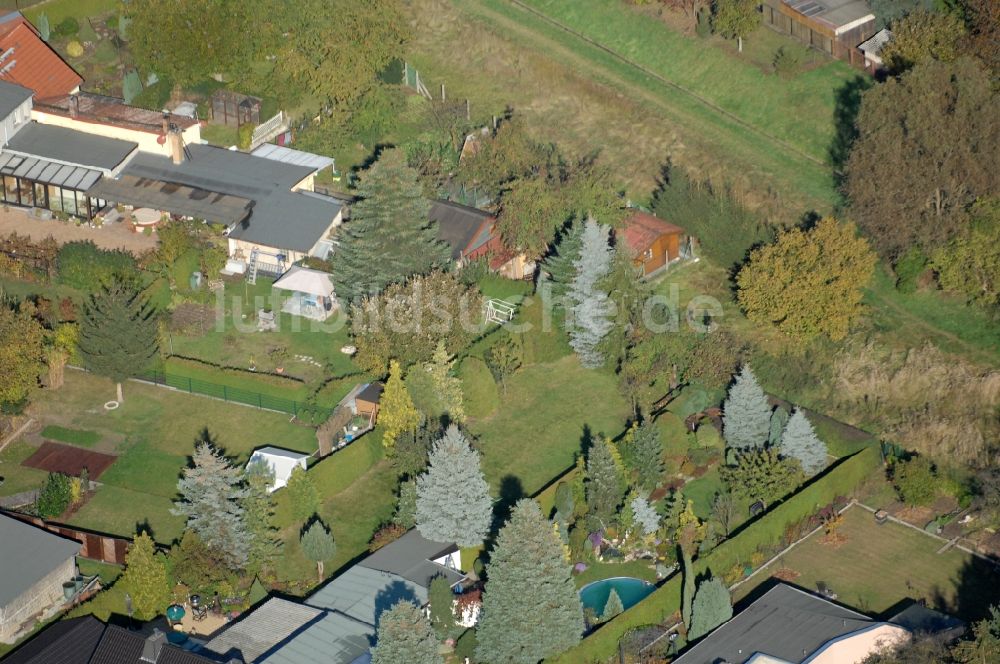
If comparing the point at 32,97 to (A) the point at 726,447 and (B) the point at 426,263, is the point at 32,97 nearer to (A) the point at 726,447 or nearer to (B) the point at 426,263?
(B) the point at 426,263

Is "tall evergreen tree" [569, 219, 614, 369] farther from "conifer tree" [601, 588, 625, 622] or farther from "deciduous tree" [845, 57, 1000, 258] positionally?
"conifer tree" [601, 588, 625, 622]

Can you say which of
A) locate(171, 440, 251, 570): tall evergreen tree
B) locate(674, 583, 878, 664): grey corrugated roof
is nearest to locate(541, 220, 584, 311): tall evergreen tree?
locate(674, 583, 878, 664): grey corrugated roof

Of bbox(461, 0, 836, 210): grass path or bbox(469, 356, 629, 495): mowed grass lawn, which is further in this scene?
bbox(461, 0, 836, 210): grass path

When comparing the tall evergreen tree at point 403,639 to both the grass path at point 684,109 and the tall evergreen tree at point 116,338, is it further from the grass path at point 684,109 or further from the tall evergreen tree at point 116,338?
the grass path at point 684,109

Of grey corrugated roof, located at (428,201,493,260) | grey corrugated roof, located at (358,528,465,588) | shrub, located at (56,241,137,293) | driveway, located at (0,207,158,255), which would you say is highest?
grey corrugated roof, located at (428,201,493,260)

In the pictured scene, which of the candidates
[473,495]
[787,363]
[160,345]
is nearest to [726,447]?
[787,363]

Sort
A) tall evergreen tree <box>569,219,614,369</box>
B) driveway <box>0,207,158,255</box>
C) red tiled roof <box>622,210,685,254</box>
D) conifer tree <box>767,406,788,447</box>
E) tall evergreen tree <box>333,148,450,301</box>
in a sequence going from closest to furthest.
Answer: conifer tree <box>767,406,788,447</box> < tall evergreen tree <box>569,219,614,369</box> < tall evergreen tree <box>333,148,450,301</box> < red tiled roof <box>622,210,685,254</box> < driveway <box>0,207,158,255</box>

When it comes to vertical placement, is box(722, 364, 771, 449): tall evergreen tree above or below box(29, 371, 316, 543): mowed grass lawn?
above
